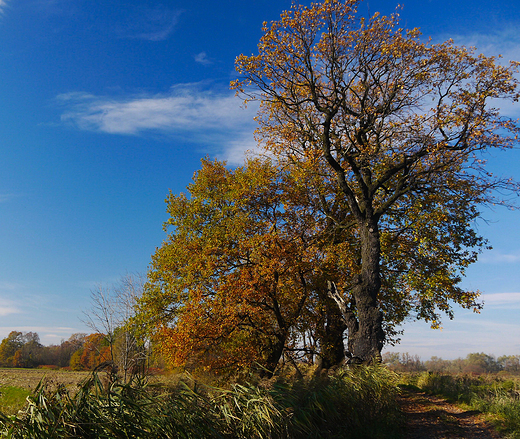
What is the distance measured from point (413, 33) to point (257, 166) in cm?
842

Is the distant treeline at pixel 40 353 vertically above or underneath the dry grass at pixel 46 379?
underneath

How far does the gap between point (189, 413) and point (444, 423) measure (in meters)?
7.12

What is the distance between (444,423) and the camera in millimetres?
8359

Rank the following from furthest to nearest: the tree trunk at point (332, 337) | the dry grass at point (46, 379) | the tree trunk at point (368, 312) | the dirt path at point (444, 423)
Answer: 1. the tree trunk at point (332, 337)
2. the tree trunk at point (368, 312)
3. the dirt path at point (444, 423)
4. the dry grass at point (46, 379)

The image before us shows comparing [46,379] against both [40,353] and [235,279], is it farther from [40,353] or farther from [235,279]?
[40,353]

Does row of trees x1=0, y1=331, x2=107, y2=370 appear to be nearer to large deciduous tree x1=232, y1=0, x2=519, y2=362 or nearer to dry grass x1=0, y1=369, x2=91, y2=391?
dry grass x1=0, y1=369, x2=91, y2=391

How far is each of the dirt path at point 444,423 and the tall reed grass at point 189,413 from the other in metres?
1.47

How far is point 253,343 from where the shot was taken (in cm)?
1544

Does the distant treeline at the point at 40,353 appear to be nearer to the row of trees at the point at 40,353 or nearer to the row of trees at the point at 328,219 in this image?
the row of trees at the point at 40,353

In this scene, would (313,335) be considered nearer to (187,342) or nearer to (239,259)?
(239,259)

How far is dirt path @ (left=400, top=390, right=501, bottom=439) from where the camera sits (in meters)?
7.52

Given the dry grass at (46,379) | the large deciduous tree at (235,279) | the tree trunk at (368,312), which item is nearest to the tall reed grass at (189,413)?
the dry grass at (46,379)

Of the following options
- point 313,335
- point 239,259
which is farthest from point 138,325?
point 313,335

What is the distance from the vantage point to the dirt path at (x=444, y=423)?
24.7ft
